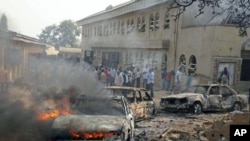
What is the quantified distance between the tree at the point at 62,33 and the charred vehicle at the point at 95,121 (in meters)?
65.0

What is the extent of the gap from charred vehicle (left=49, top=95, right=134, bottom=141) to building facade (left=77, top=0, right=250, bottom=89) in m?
8.29

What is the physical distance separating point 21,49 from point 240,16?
1307 centimetres

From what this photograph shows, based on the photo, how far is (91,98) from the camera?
8281 mm

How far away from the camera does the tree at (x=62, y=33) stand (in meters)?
72.6

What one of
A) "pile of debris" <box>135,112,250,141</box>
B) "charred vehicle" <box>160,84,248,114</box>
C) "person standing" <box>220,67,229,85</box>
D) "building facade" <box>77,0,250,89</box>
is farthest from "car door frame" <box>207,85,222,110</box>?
"person standing" <box>220,67,229,85</box>

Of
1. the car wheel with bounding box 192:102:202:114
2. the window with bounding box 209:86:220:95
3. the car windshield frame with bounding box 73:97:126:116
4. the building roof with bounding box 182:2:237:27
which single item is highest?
the building roof with bounding box 182:2:237:27

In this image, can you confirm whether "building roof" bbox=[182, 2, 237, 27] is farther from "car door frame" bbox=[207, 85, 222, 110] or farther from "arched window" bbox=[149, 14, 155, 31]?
"car door frame" bbox=[207, 85, 222, 110]

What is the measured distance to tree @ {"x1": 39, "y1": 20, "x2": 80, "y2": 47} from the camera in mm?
72562

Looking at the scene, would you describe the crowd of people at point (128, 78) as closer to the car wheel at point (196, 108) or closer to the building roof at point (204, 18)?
the building roof at point (204, 18)

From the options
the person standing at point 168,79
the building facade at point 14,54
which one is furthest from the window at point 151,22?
the building facade at point 14,54

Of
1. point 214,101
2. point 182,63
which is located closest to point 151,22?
point 182,63

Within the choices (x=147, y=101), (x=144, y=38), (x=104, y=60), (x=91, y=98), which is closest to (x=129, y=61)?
(x=144, y=38)

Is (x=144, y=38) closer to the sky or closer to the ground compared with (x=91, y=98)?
closer to the sky

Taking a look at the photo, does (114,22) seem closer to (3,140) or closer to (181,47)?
(181,47)
